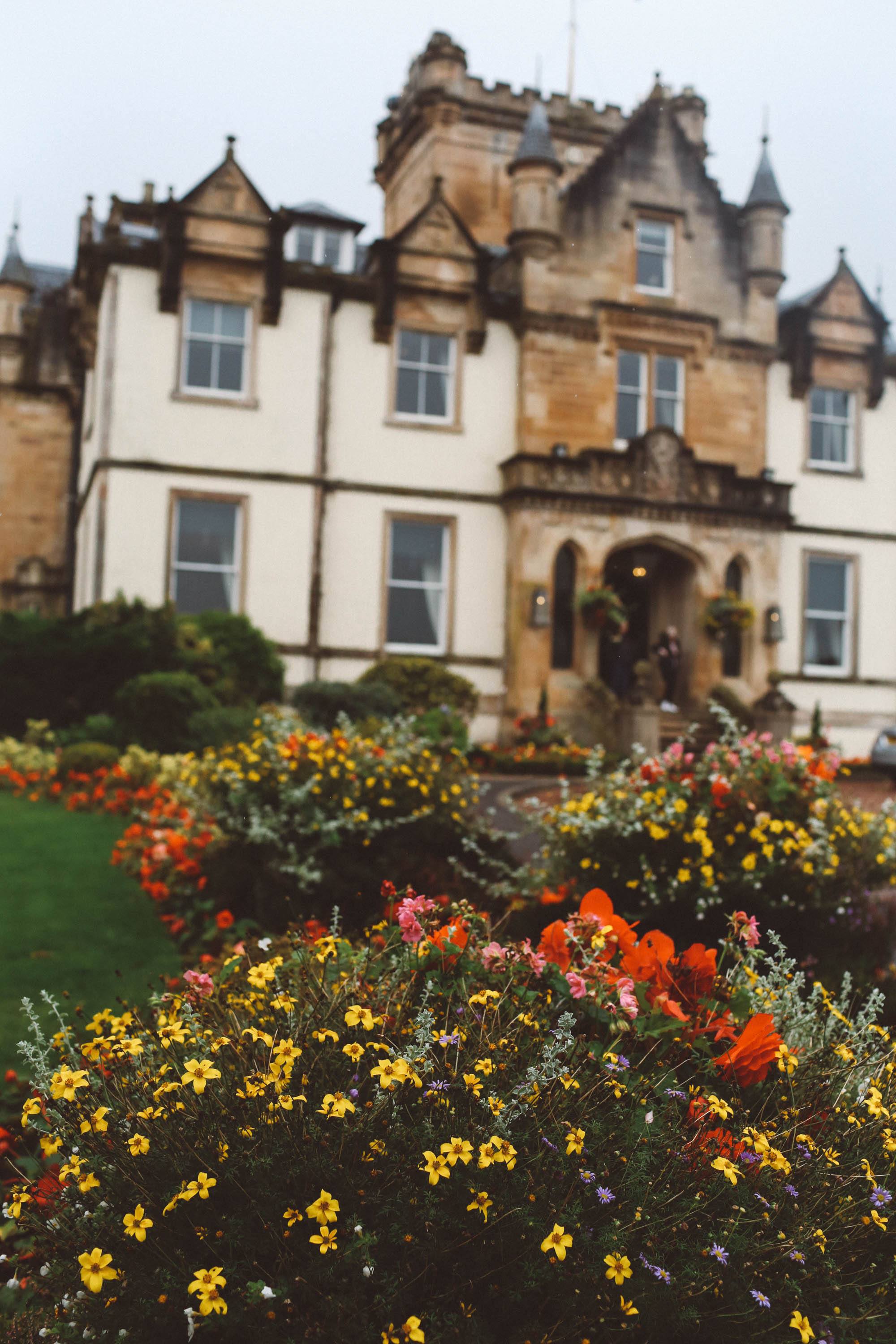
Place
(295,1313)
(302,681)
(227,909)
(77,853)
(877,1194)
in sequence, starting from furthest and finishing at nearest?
(302,681), (77,853), (227,909), (877,1194), (295,1313)

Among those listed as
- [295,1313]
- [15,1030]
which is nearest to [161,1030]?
[295,1313]

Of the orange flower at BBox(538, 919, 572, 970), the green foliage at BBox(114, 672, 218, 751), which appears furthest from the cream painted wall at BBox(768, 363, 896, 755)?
the orange flower at BBox(538, 919, 572, 970)

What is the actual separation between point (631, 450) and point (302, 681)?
283 inches

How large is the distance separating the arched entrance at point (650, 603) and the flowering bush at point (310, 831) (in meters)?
13.5

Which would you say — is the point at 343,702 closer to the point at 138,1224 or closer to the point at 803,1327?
the point at 138,1224

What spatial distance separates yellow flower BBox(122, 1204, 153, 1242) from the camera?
210cm

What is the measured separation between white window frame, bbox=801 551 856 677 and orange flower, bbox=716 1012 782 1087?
20.9 metres

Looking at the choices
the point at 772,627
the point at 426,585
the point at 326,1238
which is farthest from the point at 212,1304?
the point at 772,627

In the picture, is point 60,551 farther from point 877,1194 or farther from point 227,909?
point 877,1194

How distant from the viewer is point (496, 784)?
48.2ft

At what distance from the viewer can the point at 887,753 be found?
16875mm

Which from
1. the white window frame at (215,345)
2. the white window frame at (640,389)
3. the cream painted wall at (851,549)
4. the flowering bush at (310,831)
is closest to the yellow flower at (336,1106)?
the flowering bush at (310,831)

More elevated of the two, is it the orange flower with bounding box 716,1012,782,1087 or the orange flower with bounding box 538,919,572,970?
the orange flower with bounding box 538,919,572,970

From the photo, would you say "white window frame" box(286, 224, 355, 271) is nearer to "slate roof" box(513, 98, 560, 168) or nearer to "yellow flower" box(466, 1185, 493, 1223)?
"slate roof" box(513, 98, 560, 168)
